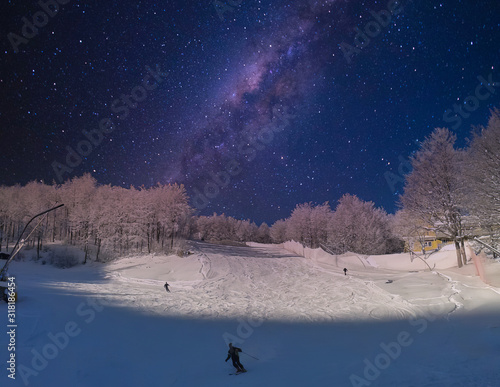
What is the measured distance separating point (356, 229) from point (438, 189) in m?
33.9

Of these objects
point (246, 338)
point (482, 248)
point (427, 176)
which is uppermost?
point (427, 176)

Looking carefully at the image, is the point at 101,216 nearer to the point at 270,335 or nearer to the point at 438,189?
the point at 270,335

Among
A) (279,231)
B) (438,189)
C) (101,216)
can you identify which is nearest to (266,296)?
(438,189)

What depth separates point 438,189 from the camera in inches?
973

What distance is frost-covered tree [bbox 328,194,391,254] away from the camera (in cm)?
5450

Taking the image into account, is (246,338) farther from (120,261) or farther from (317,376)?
(120,261)

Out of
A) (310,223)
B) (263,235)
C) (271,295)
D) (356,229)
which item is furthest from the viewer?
(263,235)

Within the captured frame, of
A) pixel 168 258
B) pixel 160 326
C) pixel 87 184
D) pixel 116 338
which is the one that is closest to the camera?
pixel 116 338

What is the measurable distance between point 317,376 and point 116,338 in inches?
395

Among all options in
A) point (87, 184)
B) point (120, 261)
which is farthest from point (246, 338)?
point (87, 184)

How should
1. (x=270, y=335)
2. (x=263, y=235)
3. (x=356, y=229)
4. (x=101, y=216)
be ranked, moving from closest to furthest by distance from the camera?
1. (x=270, y=335)
2. (x=101, y=216)
3. (x=356, y=229)
4. (x=263, y=235)

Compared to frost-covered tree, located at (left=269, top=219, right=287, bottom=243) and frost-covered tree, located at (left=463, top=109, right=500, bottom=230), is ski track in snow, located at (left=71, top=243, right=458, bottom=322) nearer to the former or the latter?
frost-covered tree, located at (left=463, top=109, right=500, bottom=230)

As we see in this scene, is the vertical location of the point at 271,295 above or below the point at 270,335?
above

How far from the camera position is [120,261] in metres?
42.0
